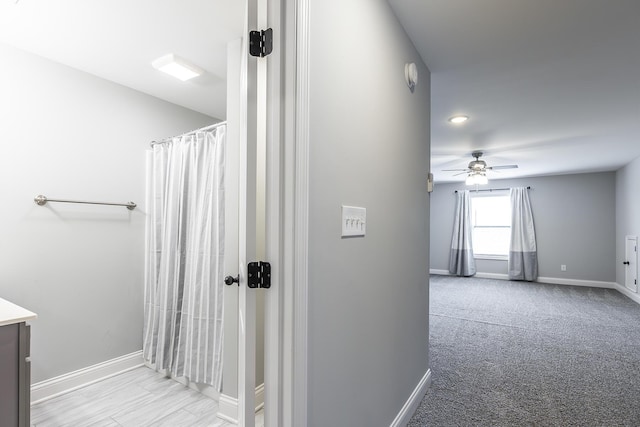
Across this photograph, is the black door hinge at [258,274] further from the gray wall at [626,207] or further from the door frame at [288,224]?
the gray wall at [626,207]

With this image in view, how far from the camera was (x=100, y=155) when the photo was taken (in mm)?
2604

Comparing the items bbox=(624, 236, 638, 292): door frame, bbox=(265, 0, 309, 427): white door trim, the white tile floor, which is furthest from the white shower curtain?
bbox=(624, 236, 638, 292): door frame

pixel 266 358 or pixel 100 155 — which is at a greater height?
pixel 100 155

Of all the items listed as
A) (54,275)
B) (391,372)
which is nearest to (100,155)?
(54,275)

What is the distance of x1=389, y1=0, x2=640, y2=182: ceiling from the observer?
1752 mm

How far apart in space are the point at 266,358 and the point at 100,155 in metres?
2.44

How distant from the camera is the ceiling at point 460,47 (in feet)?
5.74

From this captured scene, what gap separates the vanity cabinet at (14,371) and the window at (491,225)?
314 inches

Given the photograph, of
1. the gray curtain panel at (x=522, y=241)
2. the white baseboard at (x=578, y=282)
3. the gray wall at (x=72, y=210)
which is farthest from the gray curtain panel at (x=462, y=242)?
the gray wall at (x=72, y=210)

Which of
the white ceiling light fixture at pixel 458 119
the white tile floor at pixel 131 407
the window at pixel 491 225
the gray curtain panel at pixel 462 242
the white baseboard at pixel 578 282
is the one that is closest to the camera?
the white tile floor at pixel 131 407

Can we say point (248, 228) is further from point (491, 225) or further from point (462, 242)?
point (491, 225)

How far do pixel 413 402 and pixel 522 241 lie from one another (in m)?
6.23

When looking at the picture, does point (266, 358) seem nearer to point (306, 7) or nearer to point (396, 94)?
point (306, 7)

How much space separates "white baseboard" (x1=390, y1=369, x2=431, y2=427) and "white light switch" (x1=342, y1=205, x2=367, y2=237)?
1.14m
